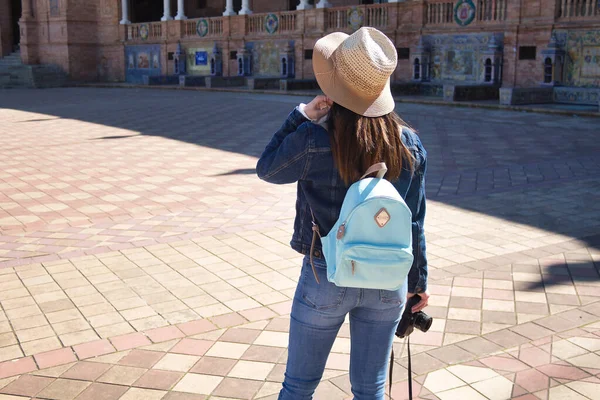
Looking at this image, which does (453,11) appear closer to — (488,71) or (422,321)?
(488,71)

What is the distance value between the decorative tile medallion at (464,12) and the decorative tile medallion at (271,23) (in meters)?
9.16

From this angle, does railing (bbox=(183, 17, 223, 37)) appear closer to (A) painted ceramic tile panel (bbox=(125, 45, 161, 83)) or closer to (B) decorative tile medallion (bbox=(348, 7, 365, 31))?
(A) painted ceramic tile panel (bbox=(125, 45, 161, 83))

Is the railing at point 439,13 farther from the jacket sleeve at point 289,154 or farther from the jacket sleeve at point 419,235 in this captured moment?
the jacket sleeve at point 289,154

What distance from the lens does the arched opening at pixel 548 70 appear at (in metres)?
19.5

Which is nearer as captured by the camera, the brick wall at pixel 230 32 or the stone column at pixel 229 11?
the brick wall at pixel 230 32

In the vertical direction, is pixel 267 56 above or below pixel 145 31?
below

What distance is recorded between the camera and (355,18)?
2559cm

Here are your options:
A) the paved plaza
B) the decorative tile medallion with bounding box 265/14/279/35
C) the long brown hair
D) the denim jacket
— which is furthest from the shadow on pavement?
the decorative tile medallion with bounding box 265/14/279/35

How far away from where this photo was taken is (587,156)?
11.0 meters

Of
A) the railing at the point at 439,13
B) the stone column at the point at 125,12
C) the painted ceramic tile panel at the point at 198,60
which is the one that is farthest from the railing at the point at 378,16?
the stone column at the point at 125,12

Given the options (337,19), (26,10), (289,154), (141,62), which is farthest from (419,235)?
(26,10)

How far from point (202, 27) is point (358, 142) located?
31803mm

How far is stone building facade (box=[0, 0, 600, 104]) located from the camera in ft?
63.3

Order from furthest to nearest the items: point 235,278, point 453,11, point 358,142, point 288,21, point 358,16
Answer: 1. point 288,21
2. point 358,16
3. point 453,11
4. point 235,278
5. point 358,142
